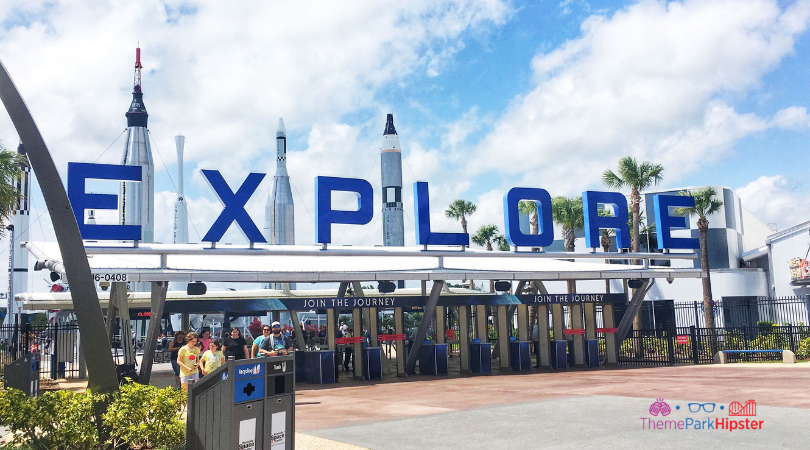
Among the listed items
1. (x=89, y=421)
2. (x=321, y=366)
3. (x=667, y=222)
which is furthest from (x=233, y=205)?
(x=667, y=222)

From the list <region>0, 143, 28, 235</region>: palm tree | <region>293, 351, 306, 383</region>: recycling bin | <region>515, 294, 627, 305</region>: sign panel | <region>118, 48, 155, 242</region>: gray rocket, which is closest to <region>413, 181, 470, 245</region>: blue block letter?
<region>515, 294, 627, 305</region>: sign panel

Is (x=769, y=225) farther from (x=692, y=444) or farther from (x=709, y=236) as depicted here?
(x=692, y=444)

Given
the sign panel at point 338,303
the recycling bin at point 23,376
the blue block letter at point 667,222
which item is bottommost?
the recycling bin at point 23,376

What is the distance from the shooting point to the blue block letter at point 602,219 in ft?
90.9

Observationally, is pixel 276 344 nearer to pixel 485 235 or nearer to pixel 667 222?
pixel 667 222

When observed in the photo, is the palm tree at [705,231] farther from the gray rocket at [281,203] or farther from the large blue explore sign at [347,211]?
the gray rocket at [281,203]

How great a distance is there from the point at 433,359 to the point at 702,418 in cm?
1175

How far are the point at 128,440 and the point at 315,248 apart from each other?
1543 cm

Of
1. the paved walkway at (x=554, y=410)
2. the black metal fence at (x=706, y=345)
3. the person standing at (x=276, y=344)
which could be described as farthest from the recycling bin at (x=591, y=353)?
the person standing at (x=276, y=344)

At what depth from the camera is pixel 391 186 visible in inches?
2916

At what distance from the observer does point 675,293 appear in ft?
148

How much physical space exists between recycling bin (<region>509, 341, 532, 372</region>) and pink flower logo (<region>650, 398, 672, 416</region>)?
10802mm

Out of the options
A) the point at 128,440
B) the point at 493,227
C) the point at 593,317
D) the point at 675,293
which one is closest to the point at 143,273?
Result: the point at 128,440

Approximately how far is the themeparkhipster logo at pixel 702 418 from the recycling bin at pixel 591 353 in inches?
470
